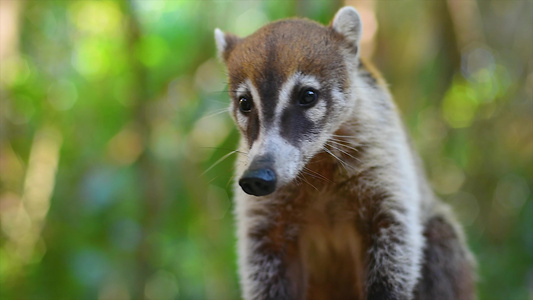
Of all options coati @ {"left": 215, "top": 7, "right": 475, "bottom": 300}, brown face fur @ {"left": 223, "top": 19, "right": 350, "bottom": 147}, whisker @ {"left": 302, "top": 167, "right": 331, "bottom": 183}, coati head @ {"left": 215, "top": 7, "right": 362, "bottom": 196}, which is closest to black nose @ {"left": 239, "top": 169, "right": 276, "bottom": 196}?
coati head @ {"left": 215, "top": 7, "right": 362, "bottom": 196}

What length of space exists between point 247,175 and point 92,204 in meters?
2.75

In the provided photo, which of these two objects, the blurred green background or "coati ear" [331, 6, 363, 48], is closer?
"coati ear" [331, 6, 363, 48]

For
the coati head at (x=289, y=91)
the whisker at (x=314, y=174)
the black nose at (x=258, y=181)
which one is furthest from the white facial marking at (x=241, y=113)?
the black nose at (x=258, y=181)

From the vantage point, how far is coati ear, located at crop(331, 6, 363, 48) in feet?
8.85

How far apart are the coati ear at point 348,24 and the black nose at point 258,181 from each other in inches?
37.3

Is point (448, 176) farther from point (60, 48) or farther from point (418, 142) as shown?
point (60, 48)

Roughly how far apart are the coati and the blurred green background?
1.42 m

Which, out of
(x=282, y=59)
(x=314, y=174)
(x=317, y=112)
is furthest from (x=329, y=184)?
(x=282, y=59)

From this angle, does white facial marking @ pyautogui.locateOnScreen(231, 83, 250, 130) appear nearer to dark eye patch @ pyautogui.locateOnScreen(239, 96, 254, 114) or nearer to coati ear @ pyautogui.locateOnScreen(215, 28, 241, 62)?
dark eye patch @ pyautogui.locateOnScreen(239, 96, 254, 114)

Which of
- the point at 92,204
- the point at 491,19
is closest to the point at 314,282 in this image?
the point at 92,204

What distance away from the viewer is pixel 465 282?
305cm

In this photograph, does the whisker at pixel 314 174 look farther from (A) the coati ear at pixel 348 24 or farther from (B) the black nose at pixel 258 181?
(A) the coati ear at pixel 348 24

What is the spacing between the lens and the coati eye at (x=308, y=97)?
7.86 ft

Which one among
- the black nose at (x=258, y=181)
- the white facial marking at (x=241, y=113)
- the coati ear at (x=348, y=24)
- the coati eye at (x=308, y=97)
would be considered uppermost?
the coati ear at (x=348, y=24)
